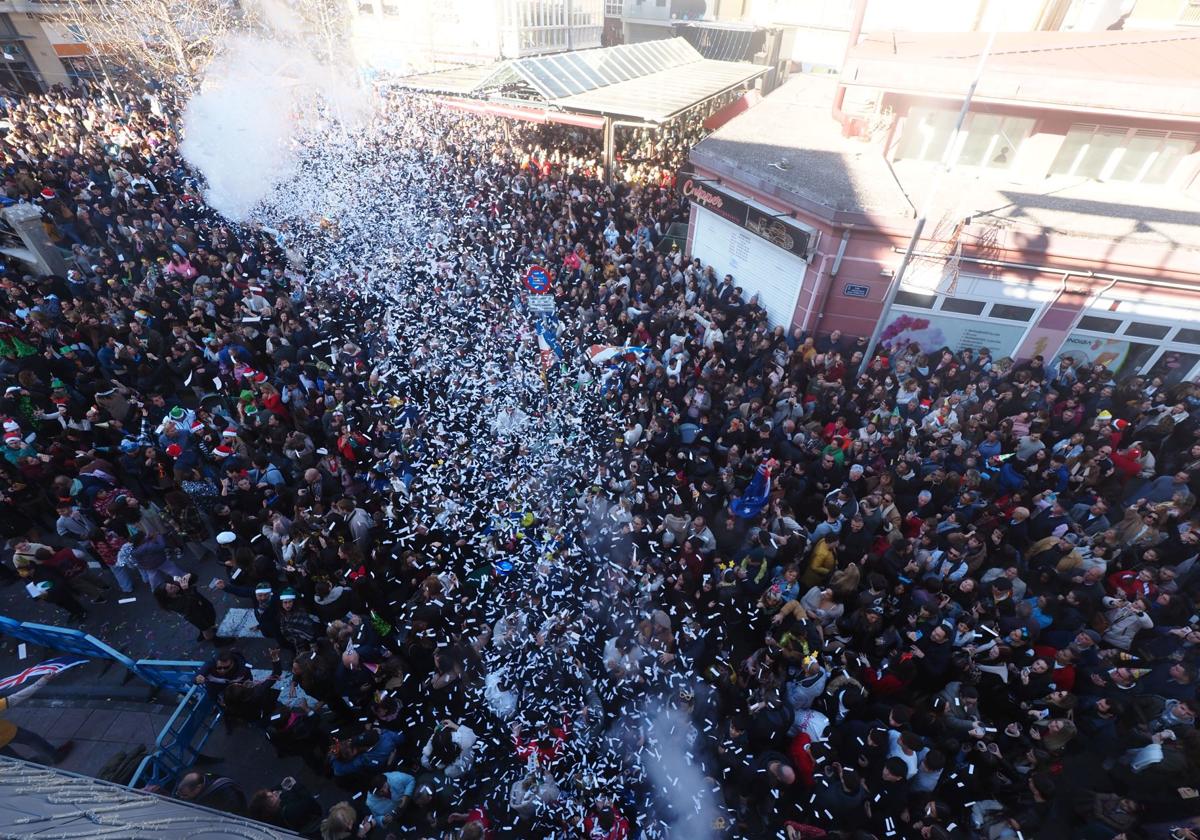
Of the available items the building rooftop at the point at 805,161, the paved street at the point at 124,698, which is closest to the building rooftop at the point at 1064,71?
the building rooftop at the point at 805,161

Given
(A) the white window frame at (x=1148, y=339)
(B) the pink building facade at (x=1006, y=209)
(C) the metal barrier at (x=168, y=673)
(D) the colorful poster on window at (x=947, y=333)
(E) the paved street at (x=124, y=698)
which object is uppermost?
(B) the pink building facade at (x=1006, y=209)

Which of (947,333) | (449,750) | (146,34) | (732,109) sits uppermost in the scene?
(146,34)

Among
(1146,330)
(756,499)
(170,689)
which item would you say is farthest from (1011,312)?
(170,689)

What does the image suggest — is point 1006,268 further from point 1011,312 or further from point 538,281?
point 538,281

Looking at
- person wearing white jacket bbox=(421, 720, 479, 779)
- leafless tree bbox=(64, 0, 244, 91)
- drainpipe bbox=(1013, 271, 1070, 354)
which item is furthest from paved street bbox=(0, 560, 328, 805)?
leafless tree bbox=(64, 0, 244, 91)

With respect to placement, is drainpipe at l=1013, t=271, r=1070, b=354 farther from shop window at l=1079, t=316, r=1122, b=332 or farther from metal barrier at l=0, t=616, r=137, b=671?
metal barrier at l=0, t=616, r=137, b=671

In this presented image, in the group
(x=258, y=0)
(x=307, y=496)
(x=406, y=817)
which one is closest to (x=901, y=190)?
(x=307, y=496)

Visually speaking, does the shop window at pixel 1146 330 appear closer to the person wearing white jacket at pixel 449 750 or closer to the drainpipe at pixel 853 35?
the drainpipe at pixel 853 35
